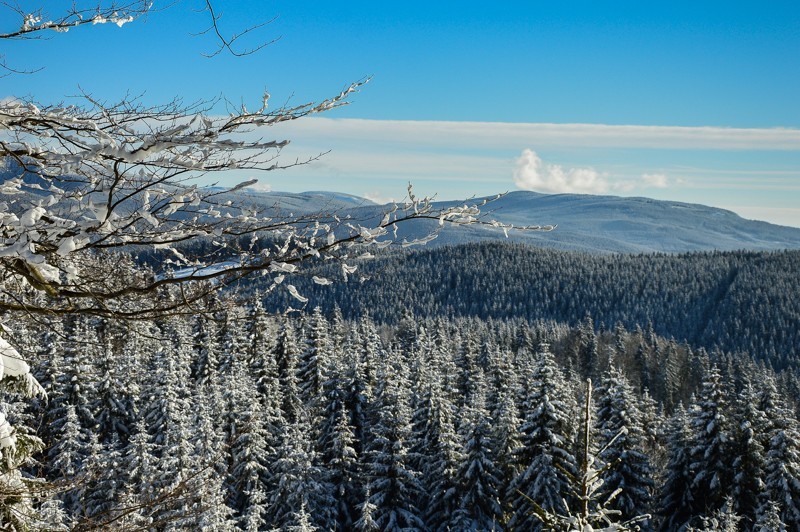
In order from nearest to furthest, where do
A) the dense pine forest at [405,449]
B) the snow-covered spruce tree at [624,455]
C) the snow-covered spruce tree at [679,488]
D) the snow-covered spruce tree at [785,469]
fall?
1. the dense pine forest at [405,449]
2. the snow-covered spruce tree at [785,469]
3. the snow-covered spruce tree at [624,455]
4. the snow-covered spruce tree at [679,488]

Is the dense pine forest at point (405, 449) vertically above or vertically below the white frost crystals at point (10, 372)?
below

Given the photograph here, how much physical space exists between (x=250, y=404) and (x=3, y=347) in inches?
1024

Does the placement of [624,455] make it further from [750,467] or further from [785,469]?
[785,469]

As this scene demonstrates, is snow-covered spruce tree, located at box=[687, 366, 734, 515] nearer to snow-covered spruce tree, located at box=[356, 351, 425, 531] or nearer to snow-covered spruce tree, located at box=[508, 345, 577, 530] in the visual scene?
snow-covered spruce tree, located at box=[508, 345, 577, 530]

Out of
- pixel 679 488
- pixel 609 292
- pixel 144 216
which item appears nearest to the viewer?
pixel 144 216

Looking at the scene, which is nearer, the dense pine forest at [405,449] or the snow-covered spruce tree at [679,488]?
the dense pine forest at [405,449]

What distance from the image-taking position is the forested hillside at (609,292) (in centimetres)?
13575

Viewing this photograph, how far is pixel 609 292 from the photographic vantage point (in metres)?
161

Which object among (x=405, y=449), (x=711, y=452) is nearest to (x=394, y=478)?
(x=405, y=449)

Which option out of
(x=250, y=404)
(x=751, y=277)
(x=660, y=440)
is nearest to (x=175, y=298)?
(x=250, y=404)

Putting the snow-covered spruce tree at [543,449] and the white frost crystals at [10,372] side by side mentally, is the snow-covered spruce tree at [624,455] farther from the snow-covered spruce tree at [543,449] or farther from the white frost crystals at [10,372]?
the white frost crystals at [10,372]

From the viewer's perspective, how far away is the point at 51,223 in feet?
9.37

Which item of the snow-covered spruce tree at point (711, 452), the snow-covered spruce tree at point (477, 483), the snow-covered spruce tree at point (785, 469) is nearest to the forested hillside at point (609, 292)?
the snow-covered spruce tree at point (477, 483)

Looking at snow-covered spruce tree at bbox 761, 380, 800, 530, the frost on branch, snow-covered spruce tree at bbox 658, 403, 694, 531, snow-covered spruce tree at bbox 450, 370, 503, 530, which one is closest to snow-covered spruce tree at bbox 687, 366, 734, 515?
snow-covered spruce tree at bbox 658, 403, 694, 531
